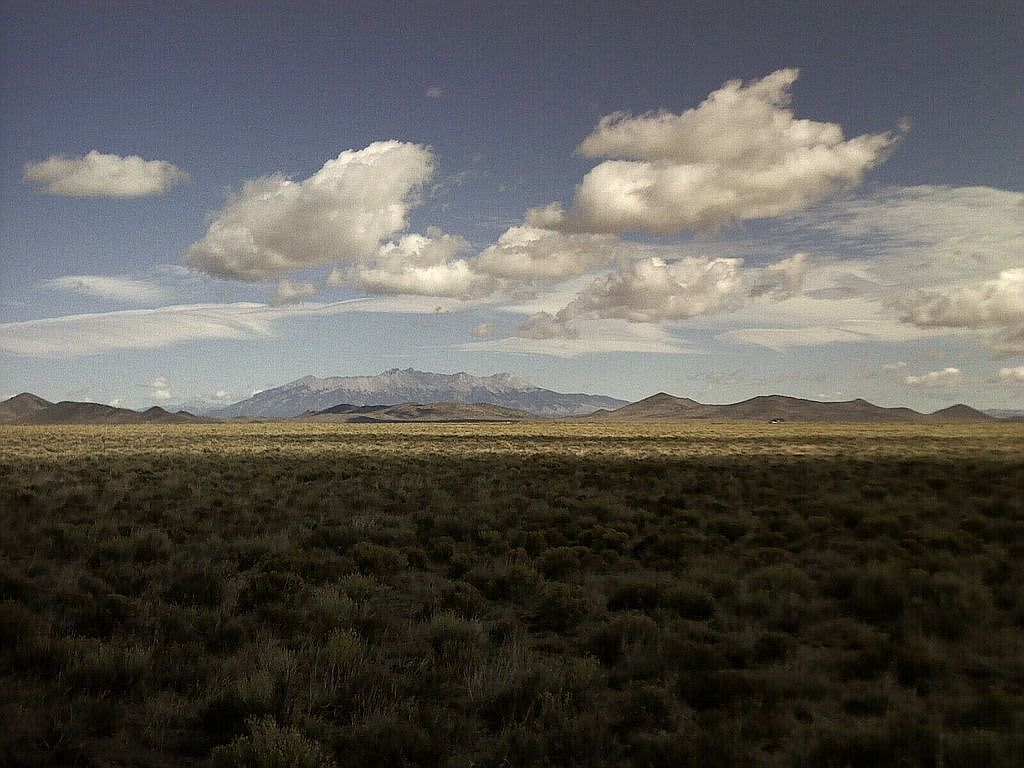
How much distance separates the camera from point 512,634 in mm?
8000

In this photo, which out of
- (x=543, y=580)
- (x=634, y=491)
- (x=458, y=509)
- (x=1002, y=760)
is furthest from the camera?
(x=634, y=491)

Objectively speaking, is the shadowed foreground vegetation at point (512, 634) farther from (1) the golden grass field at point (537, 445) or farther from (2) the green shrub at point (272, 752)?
(1) the golden grass field at point (537, 445)

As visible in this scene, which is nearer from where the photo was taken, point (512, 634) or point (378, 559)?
point (512, 634)

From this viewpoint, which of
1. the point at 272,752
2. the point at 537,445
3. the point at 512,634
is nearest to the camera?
the point at 272,752

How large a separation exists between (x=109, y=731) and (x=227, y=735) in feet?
3.13

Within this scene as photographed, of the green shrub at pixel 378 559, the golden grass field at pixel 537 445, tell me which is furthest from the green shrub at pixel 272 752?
the golden grass field at pixel 537 445

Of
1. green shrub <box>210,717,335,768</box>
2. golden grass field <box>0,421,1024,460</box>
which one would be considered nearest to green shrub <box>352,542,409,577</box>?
green shrub <box>210,717,335,768</box>

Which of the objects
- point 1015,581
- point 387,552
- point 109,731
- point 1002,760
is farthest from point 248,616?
point 1015,581

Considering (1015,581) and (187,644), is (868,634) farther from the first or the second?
(187,644)

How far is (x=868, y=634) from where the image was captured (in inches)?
302

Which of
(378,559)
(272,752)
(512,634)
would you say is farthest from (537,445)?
(272,752)

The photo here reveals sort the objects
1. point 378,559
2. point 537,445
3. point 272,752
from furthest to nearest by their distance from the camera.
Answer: point 537,445, point 378,559, point 272,752

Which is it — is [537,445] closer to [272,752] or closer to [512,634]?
[512,634]

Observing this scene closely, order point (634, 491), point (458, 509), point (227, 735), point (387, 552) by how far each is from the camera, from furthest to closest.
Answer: point (634, 491)
point (458, 509)
point (387, 552)
point (227, 735)
